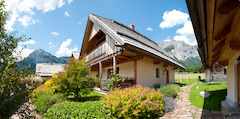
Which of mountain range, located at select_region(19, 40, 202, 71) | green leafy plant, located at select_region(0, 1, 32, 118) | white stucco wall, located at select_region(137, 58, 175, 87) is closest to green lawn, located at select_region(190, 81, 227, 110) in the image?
white stucco wall, located at select_region(137, 58, 175, 87)

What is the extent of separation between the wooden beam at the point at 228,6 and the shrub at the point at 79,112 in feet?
15.6

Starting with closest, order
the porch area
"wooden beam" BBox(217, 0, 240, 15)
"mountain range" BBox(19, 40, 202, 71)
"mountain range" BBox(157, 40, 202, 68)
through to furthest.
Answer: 1. "wooden beam" BBox(217, 0, 240, 15)
2. the porch area
3. "mountain range" BBox(19, 40, 202, 71)
4. "mountain range" BBox(157, 40, 202, 68)

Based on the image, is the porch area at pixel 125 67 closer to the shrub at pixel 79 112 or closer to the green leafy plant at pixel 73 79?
the green leafy plant at pixel 73 79

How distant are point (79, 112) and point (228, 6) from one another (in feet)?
16.8

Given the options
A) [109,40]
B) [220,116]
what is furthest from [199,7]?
[109,40]

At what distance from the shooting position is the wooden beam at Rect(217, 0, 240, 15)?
4.89 feet

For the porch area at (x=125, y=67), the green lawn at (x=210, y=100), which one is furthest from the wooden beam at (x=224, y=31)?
the porch area at (x=125, y=67)

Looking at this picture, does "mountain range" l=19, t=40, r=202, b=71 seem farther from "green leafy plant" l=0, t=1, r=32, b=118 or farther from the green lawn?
"green leafy plant" l=0, t=1, r=32, b=118

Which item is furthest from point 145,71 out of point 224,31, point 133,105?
point 224,31

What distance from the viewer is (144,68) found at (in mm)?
10383

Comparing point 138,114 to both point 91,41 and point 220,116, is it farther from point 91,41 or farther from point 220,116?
point 91,41

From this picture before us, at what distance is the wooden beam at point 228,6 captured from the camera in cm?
149

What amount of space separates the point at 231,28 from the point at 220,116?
4099 mm

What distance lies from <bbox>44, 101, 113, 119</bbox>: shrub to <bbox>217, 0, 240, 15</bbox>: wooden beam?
4.76 meters
